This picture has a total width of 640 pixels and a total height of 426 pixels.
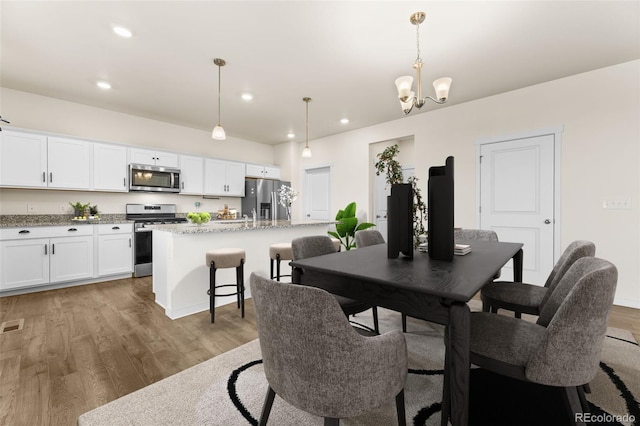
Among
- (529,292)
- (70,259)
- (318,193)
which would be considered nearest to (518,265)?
(529,292)

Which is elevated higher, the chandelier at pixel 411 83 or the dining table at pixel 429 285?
the chandelier at pixel 411 83

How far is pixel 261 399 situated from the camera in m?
1.64

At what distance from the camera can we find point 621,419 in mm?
1464

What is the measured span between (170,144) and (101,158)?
4.23ft

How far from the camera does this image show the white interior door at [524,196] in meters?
3.72

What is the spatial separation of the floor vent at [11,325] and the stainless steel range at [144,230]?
69.6 inches

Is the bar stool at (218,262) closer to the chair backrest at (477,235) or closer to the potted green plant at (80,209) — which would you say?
the chair backrest at (477,235)

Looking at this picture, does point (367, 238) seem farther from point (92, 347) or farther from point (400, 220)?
point (92, 347)

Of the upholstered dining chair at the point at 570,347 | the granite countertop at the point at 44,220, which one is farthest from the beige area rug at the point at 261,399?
the granite countertop at the point at 44,220

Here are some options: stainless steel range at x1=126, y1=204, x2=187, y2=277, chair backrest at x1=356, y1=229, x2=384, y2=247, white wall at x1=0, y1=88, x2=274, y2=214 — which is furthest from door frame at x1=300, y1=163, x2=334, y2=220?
chair backrest at x1=356, y1=229, x2=384, y2=247

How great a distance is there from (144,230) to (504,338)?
4.98 m

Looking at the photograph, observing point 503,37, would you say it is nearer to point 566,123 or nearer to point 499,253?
point 566,123

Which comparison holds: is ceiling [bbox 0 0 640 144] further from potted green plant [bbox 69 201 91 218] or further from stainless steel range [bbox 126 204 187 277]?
stainless steel range [bbox 126 204 187 277]

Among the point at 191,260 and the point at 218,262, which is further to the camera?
the point at 191,260
